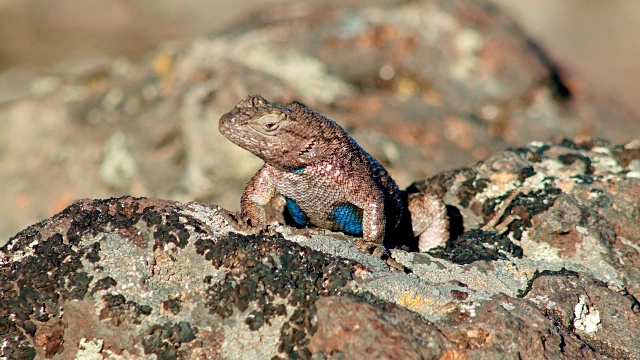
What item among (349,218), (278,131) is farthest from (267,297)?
(349,218)

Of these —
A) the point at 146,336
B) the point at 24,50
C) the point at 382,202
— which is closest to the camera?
the point at 146,336

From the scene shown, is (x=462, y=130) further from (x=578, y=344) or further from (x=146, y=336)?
(x=146, y=336)

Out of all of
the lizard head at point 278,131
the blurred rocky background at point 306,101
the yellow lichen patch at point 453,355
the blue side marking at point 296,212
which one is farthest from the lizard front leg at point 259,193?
the blurred rocky background at point 306,101

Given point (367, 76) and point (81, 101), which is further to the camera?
point (81, 101)

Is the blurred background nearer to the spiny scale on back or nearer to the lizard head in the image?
the spiny scale on back

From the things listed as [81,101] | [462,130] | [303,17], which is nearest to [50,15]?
[81,101]

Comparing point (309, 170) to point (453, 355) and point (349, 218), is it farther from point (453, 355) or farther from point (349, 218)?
point (453, 355)
